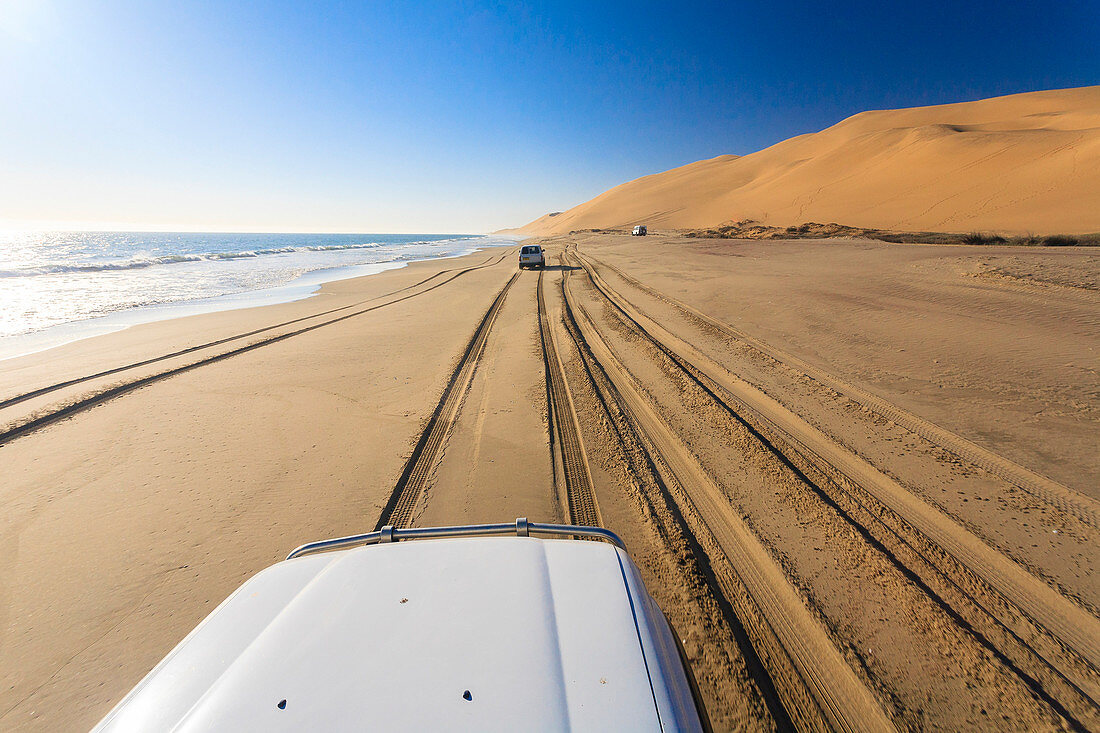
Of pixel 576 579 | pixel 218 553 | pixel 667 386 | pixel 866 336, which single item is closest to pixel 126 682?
pixel 218 553

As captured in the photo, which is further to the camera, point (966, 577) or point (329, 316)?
point (329, 316)

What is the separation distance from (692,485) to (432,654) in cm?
277

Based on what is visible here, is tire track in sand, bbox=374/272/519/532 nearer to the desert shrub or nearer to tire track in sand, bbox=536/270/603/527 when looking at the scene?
tire track in sand, bbox=536/270/603/527

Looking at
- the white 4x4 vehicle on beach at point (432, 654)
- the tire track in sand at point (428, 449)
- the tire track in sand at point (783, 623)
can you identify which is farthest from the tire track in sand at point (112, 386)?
the tire track in sand at point (783, 623)

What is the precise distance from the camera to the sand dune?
69.5ft

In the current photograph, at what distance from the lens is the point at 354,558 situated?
59.3 inches

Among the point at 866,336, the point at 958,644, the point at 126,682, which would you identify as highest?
the point at 866,336

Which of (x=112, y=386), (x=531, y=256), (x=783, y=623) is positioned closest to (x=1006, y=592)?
(x=783, y=623)

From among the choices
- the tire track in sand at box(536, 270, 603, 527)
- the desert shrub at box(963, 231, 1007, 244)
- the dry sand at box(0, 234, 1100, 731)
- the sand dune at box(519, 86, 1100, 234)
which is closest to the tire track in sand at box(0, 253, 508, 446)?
the dry sand at box(0, 234, 1100, 731)

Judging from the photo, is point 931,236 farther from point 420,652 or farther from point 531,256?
point 420,652

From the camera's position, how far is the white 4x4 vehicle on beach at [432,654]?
38.8 inches

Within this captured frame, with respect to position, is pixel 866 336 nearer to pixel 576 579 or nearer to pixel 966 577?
pixel 966 577

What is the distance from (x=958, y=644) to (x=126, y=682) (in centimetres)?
437

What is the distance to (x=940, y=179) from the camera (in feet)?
96.9
